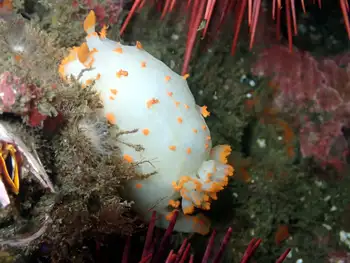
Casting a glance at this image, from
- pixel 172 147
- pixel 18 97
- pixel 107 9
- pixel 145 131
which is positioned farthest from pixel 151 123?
pixel 107 9

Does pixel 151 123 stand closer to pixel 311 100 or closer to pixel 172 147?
pixel 172 147

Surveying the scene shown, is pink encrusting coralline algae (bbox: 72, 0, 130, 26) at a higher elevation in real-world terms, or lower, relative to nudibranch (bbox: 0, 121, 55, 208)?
higher

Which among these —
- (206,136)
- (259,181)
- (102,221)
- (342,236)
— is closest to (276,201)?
(259,181)

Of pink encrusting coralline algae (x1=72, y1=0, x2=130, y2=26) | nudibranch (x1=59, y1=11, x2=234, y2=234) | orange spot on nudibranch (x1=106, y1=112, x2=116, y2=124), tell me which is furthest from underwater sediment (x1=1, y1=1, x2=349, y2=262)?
orange spot on nudibranch (x1=106, y1=112, x2=116, y2=124)

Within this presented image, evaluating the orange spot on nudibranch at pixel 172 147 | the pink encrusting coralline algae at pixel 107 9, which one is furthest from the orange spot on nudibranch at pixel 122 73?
the pink encrusting coralline algae at pixel 107 9

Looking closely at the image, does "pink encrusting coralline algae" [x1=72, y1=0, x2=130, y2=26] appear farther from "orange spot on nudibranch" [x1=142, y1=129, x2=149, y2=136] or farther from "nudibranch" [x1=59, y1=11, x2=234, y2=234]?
"orange spot on nudibranch" [x1=142, y1=129, x2=149, y2=136]

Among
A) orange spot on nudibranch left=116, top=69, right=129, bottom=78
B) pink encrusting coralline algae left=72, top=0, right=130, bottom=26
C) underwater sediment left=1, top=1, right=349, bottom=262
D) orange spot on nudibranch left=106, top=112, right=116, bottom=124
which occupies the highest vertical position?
pink encrusting coralline algae left=72, top=0, right=130, bottom=26
